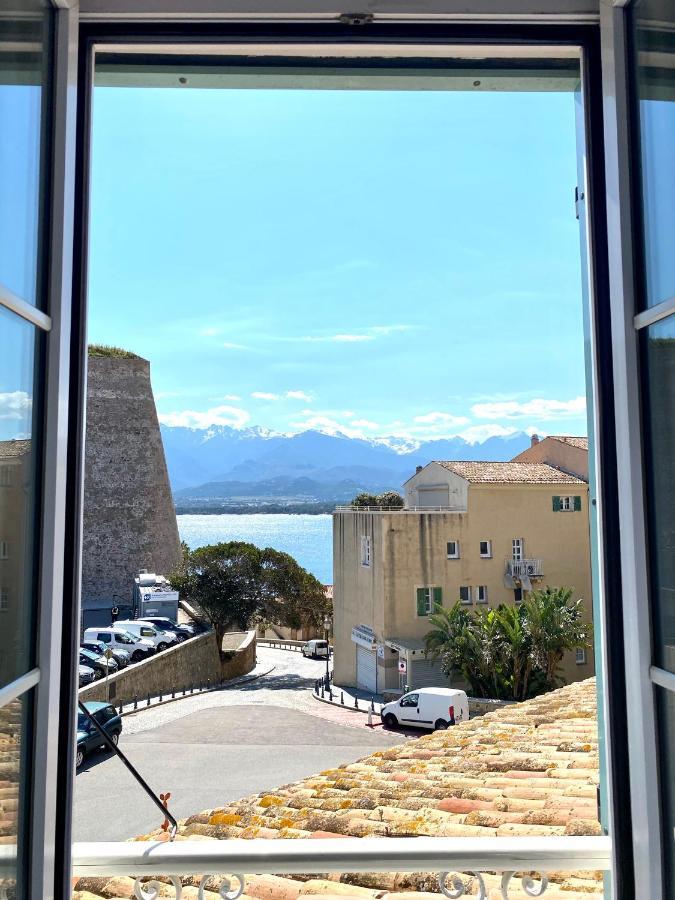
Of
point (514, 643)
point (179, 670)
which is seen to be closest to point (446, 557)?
point (514, 643)

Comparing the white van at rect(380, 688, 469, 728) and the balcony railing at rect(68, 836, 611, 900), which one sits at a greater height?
the balcony railing at rect(68, 836, 611, 900)

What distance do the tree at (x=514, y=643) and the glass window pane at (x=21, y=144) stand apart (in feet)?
39.4

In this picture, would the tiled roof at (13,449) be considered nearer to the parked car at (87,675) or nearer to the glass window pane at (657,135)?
the glass window pane at (657,135)

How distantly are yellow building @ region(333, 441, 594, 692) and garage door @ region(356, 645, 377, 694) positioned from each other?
4 centimetres

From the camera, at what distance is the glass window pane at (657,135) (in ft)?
2.56

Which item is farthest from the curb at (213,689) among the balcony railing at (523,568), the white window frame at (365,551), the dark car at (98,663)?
the balcony railing at (523,568)

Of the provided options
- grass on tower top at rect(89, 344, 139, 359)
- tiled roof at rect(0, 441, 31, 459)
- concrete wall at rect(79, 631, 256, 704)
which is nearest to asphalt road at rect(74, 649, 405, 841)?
concrete wall at rect(79, 631, 256, 704)

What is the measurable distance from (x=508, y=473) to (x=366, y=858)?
48.6 ft

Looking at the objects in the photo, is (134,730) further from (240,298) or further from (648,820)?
(240,298)

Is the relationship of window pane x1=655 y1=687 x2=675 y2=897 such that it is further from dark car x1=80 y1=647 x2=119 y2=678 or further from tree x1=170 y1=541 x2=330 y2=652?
tree x1=170 y1=541 x2=330 y2=652

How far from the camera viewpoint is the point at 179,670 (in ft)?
48.2

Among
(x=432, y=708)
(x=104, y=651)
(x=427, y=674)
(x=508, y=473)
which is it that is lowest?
(x=427, y=674)

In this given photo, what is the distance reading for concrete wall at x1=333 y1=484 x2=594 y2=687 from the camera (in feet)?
46.6

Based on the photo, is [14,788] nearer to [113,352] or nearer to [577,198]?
[577,198]
